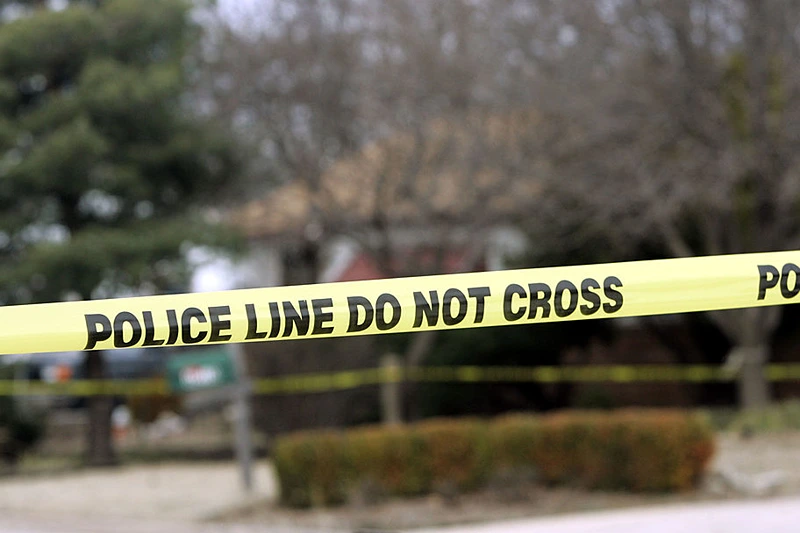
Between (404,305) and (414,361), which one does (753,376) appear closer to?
(414,361)

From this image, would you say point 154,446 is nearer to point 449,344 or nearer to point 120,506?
point 449,344

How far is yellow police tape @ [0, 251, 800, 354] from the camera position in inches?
148

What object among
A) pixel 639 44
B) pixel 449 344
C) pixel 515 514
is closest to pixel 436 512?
pixel 515 514

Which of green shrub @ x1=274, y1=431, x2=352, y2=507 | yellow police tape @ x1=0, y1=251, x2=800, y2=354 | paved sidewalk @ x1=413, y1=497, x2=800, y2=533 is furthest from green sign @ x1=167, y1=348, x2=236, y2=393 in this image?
yellow police tape @ x1=0, y1=251, x2=800, y2=354

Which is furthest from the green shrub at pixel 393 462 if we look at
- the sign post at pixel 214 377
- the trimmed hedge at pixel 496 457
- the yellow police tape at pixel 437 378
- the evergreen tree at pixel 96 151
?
the evergreen tree at pixel 96 151

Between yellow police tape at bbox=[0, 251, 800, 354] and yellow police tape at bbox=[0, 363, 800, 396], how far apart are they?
36.5 ft

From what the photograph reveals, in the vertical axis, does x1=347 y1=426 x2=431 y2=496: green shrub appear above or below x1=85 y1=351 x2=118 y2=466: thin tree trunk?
below

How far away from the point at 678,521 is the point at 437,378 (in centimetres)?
972

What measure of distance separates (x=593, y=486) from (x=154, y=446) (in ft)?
31.0

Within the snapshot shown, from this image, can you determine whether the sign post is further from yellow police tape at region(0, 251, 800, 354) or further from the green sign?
yellow police tape at region(0, 251, 800, 354)

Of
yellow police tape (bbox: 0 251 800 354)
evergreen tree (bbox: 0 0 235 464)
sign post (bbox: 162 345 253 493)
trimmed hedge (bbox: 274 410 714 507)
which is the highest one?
evergreen tree (bbox: 0 0 235 464)

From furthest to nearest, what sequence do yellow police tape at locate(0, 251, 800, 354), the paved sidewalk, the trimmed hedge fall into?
the trimmed hedge → the paved sidewalk → yellow police tape at locate(0, 251, 800, 354)

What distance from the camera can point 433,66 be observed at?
16.3 meters

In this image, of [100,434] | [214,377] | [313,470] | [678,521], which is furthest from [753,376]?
[100,434]
